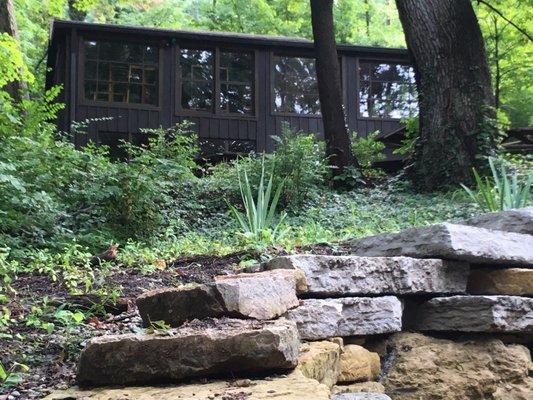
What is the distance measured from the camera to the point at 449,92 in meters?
9.13

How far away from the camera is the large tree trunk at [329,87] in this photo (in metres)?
10.9

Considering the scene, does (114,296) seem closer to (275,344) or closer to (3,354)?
(3,354)

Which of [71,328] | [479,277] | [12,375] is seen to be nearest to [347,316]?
[479,277]

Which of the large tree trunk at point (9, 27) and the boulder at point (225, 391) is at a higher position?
the large tree trunk at point (9, 27)

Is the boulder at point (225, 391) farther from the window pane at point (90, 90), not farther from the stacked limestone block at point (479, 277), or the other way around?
the window pane at point (90, 90)

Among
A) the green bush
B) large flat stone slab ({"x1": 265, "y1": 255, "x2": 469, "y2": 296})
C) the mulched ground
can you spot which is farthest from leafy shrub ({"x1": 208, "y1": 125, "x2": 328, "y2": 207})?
large flat stone slab ({"x1": 265, "y1": 255, "x2": 469, "y2": 296})

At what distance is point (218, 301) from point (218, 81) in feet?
53.4

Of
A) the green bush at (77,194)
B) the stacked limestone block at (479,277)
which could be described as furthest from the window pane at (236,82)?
the stacked limestone block at (479,277)

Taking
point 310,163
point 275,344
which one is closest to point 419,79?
point 310,163

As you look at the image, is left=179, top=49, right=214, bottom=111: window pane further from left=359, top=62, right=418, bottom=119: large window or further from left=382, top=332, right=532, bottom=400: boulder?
left=382, top=332, right=532, bottom=400: boulder

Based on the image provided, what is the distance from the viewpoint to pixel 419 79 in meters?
9.67

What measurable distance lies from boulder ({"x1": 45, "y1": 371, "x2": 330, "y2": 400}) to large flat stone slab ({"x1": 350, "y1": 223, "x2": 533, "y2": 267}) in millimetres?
1662

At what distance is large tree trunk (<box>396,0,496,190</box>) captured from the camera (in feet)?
29.3

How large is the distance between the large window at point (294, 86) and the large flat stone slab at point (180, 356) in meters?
16.9
